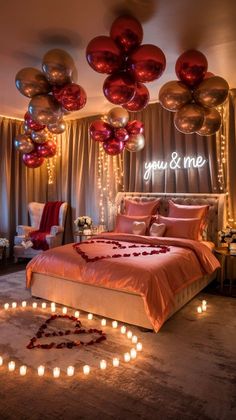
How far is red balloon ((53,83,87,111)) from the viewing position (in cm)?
303

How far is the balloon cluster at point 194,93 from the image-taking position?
9.40 feet

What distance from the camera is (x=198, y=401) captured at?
6.34 feet

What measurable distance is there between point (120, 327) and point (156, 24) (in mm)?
2690

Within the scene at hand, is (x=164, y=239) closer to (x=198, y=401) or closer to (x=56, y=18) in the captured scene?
(x=198, y=401)

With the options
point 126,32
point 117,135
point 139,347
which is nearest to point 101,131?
point 117,135

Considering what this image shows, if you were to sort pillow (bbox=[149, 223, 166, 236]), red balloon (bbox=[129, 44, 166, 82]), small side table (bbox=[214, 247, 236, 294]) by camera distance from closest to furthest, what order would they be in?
red balloon (bbox=[129, 44, 166, 82])
small side table (bbox=[214, 247, 236, 294])
pillow (bbox=[149, 223, 166, 236])

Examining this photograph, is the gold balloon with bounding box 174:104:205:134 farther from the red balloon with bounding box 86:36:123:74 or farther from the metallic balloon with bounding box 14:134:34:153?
the metallic balloon with bounding box 14:134:34:153

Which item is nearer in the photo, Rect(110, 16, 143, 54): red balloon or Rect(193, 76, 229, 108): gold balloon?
Rect(110, 16, 143, 54): red balloon

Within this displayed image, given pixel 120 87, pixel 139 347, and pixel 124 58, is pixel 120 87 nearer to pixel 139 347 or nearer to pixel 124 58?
pixel 124 58

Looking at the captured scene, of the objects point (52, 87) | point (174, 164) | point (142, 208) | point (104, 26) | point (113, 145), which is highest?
point (104, 26)

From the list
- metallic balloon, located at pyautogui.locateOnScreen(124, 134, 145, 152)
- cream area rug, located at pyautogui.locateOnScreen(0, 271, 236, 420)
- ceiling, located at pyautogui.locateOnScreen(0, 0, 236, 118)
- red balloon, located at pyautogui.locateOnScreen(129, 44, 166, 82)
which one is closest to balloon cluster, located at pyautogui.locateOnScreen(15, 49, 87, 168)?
ceiling, located at pyautogui.locateOnScreen(0, 0, 236, 118)

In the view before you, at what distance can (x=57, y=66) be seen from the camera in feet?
9.17

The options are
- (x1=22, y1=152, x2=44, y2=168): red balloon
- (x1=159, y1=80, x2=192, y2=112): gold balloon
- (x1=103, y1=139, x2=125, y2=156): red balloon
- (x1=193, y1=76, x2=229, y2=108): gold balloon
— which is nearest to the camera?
(x1=193, y1=76, x2=229, y2=108): gold balloon

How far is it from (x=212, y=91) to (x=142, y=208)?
2.21 meters
